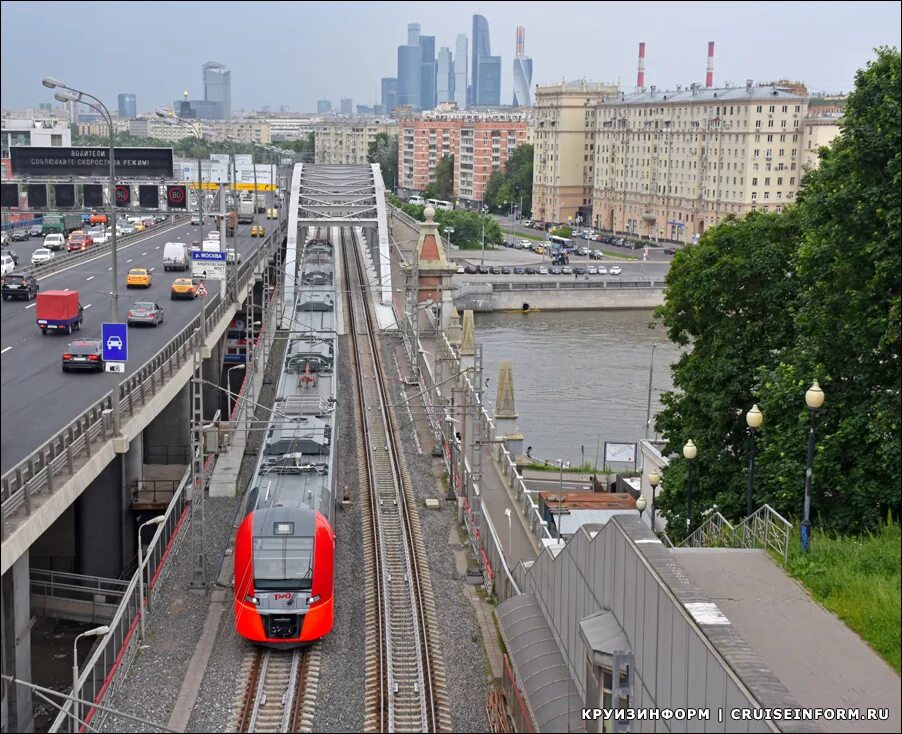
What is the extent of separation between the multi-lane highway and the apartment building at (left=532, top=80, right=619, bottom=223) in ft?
242

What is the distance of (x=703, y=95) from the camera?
331 feet

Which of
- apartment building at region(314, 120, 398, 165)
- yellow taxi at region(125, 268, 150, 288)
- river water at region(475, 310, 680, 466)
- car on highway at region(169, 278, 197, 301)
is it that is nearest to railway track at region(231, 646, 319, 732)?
river water at region(475, 310, 680, 466)

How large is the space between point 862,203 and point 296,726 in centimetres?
974

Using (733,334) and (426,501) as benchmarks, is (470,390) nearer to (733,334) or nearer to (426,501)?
(426,501)

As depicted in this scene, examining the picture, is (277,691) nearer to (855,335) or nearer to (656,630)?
(656,630)

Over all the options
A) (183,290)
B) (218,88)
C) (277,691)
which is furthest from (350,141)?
(277,691)

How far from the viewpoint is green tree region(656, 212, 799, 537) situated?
66.6 feet

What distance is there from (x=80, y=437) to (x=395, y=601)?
18.4 feet

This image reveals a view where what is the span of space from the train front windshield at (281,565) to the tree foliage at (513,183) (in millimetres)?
113788

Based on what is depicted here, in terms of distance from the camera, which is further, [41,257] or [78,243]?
[78,243]

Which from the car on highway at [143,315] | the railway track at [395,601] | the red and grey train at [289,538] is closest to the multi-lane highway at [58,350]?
the car on highway at [143,315]

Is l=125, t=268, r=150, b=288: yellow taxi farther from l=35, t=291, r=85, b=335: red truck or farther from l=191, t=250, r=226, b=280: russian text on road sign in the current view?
l=35, t=291, r=85, b=335: red truck

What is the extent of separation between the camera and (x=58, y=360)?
25906mm

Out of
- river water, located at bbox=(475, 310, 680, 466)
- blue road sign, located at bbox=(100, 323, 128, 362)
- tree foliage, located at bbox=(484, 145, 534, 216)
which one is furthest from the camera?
tree foliage, located at bbox=(484, 145, 534, 216)
